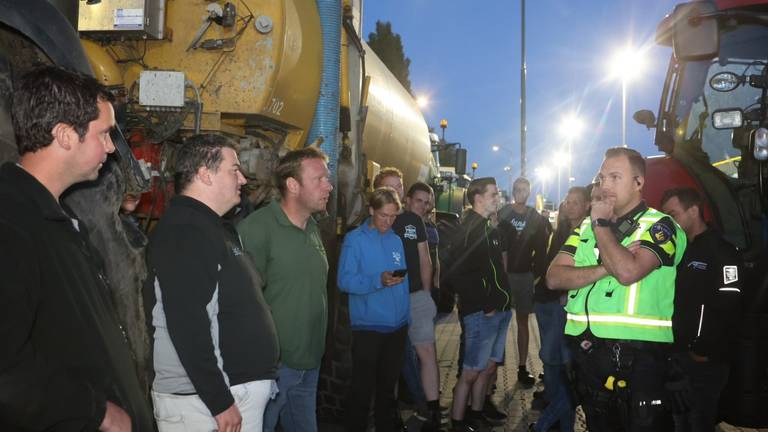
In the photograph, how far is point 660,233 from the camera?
3.23m

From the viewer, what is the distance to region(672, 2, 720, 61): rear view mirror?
14.9 feet

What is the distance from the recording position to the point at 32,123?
6.09 feet

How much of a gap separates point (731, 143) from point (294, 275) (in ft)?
12.6

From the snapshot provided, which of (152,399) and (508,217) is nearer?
(152,399)

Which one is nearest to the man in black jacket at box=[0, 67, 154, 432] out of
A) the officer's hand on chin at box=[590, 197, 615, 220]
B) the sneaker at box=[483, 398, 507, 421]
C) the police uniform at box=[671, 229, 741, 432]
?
the officer's hand on chin at box=[590, 197, 615, 220]

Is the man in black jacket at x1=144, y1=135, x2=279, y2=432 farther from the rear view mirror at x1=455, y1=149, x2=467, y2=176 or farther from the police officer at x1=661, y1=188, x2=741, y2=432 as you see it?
the rear view mirror at x1=455, y1=149, x2=467, y2=176

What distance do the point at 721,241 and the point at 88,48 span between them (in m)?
4.13

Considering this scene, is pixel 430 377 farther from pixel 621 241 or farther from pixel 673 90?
pixel 673 90

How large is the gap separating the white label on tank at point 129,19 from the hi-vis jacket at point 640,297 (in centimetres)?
296

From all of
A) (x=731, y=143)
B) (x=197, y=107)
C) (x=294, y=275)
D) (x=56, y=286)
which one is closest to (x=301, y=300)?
(x=294, y=275)

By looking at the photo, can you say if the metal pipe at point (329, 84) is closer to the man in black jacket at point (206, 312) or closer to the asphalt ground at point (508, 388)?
the man in black jacket at point (206, 312)

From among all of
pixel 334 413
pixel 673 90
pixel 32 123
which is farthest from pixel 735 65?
pixel 32 123

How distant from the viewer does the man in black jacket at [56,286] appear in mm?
1588

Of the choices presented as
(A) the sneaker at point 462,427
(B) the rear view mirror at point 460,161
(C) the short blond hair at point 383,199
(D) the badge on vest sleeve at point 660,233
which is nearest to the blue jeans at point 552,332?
(A) the sneaker at point 462,427
